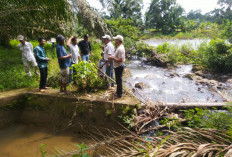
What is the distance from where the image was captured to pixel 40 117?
13.1 feet

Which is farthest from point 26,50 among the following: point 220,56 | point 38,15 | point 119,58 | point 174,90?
point 220,56

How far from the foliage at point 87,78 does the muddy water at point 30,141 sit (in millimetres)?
1318

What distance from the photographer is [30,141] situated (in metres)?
3.48

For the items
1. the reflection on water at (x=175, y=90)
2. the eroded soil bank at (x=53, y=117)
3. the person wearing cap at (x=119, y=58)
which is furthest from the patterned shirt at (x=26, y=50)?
the reflection on water at (x=175, y=90)

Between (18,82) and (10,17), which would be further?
(10,17)

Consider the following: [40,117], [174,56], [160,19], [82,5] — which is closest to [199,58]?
[174,56]

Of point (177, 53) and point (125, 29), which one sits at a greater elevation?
point (125, 29)

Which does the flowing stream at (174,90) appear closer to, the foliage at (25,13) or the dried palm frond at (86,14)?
the dried palm frond at (86,14)

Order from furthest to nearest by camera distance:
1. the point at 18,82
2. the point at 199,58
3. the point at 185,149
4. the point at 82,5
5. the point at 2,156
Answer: the point at 199,58 → the point at 82,5 → the point at 18,82 → the point at 2,156 → the point at 185,149

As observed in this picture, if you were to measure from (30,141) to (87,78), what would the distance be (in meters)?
2.06

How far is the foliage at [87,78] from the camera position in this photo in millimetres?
3869

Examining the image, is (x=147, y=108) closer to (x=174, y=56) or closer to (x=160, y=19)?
(x=174, y=56)

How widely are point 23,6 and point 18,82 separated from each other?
8.82 ft

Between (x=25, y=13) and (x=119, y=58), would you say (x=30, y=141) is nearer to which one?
(x=119, y=58)
